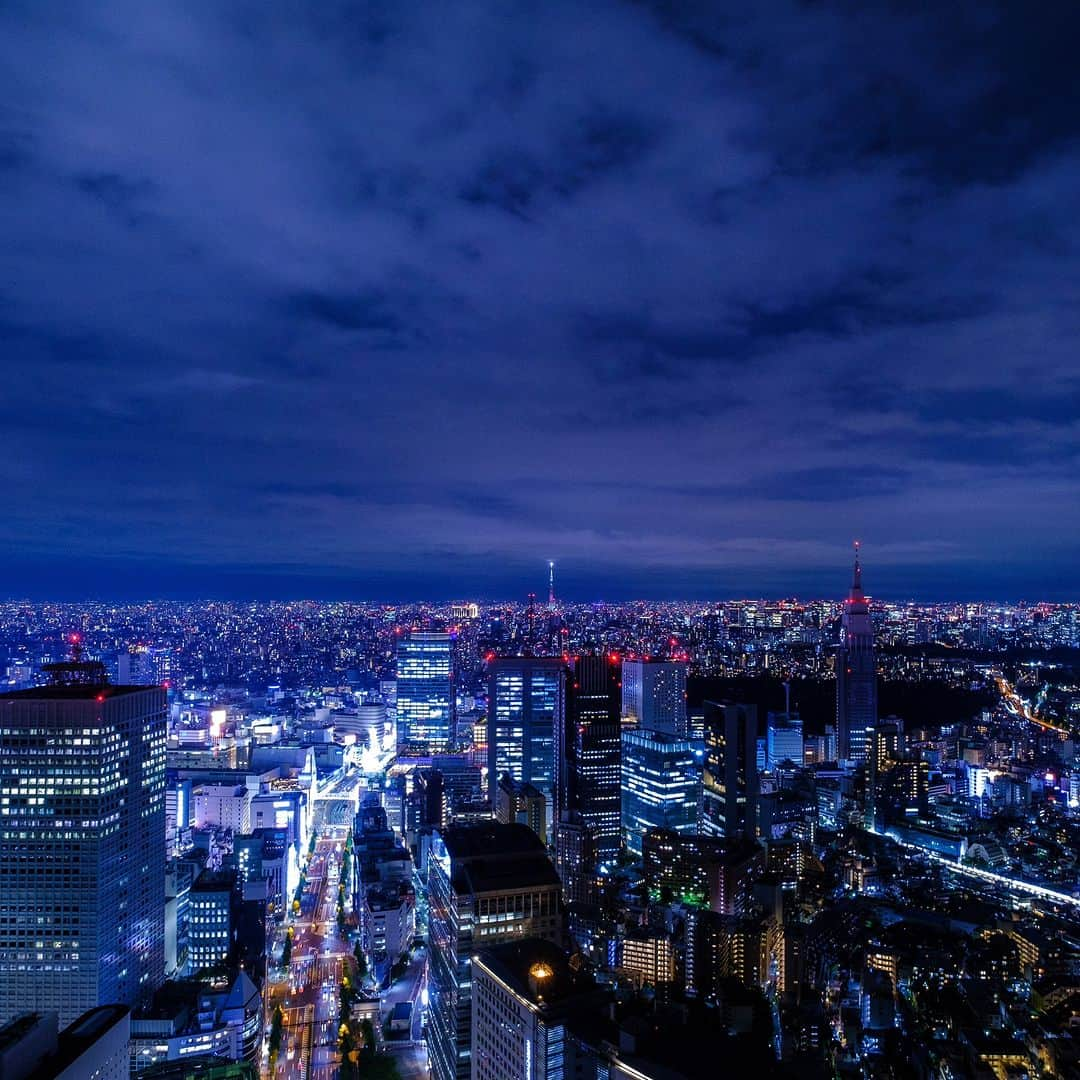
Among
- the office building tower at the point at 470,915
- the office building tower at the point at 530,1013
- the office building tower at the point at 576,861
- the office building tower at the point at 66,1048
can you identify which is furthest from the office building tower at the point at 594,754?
the office building tower at the point at 66,1048

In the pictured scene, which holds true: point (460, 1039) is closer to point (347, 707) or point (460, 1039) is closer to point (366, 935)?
point (366, 935)

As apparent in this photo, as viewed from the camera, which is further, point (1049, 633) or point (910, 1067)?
point (1049, 633)

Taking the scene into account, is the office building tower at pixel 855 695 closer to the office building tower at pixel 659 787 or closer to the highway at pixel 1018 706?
the highway at pixel 1018 706

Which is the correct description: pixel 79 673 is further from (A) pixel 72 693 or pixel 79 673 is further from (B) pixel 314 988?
(B) pixel 314 988

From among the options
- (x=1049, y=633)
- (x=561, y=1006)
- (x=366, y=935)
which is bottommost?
(x=366, y=935)

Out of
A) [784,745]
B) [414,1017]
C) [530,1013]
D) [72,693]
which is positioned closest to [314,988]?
[414,1017]

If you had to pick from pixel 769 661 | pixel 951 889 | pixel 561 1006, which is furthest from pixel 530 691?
pixel 769 661

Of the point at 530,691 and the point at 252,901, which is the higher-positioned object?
the point at 530,691
